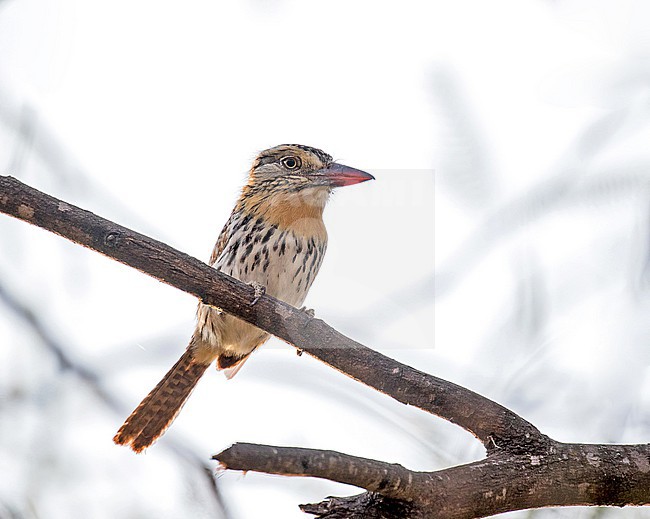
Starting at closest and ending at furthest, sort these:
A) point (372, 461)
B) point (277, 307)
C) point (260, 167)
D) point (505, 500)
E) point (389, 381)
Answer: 1. point (372, 461)
2. point (505, 500)
3. point (389, 381)
4. point (277, 307)
5. point (260, 167)

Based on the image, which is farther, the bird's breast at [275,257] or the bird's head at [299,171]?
the bird's head at [299,171]

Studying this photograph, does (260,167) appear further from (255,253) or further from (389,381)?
(389,381)

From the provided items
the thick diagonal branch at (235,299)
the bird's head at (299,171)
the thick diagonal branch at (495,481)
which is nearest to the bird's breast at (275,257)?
the bird's head at (299,171)

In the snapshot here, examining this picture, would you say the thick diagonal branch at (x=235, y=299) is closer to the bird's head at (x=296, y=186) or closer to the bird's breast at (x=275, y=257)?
the bird's breast at (x=275, y=257)

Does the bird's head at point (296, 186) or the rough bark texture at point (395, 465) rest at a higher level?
the bird's head at point (296, 186)

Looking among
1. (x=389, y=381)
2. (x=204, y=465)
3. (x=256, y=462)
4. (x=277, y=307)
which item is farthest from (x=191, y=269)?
(x=256, y=462)

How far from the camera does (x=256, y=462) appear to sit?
1.98 m

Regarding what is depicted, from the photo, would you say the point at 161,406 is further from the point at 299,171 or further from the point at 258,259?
the point at 299,171

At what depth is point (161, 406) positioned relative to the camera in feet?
16.7

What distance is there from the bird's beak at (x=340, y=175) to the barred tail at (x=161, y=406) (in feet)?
4.19

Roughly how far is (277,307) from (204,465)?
1334 millimetres

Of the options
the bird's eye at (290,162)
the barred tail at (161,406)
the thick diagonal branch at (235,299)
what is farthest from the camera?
the bird's eye at (290,162)

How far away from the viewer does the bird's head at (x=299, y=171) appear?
522cm

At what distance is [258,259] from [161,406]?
1014 millimetres
